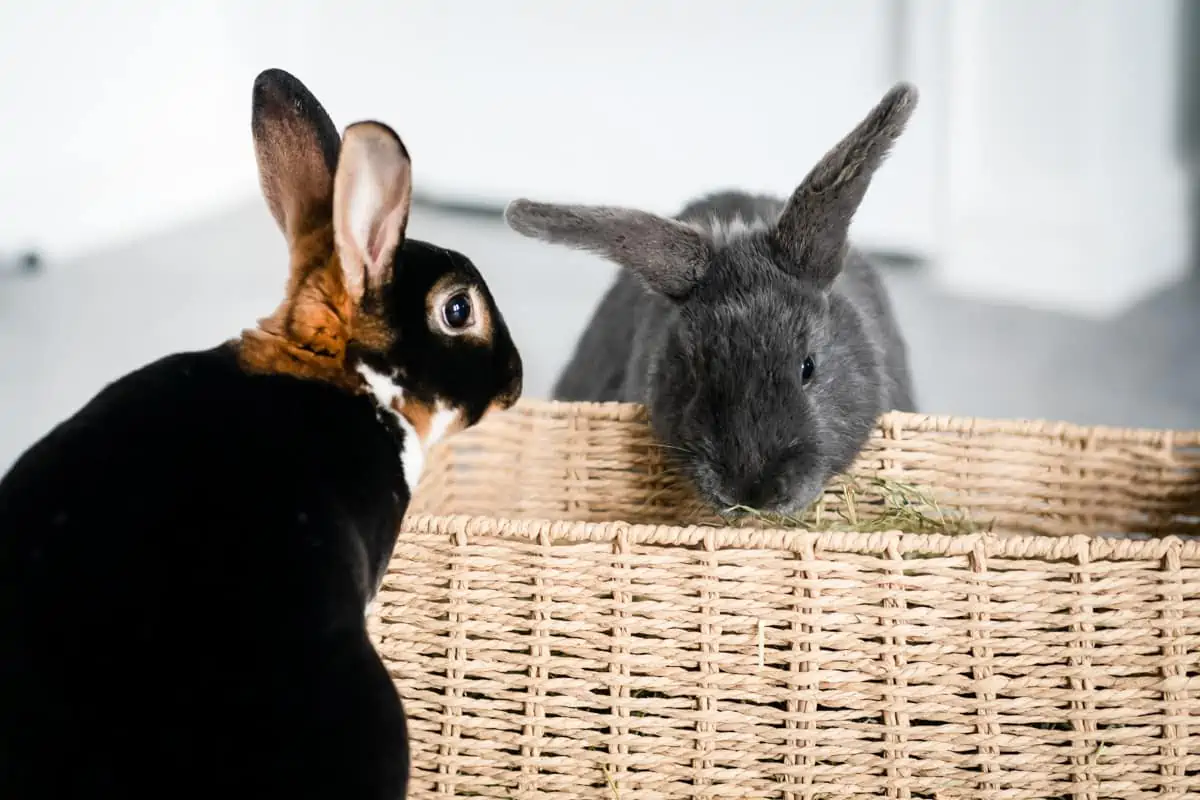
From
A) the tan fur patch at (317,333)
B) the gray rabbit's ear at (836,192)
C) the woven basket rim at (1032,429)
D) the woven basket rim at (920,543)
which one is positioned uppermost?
the gray rabbit's ear at (836,192)

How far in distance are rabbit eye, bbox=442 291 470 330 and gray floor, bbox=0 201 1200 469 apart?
4.62ft

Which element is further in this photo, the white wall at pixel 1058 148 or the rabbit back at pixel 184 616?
the white wall at pixel 1058 148

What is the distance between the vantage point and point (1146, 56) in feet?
9.28

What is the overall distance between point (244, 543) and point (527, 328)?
200cm

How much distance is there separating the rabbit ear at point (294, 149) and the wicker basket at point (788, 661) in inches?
12.8

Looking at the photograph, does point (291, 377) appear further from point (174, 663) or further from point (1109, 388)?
point (1109, 388)

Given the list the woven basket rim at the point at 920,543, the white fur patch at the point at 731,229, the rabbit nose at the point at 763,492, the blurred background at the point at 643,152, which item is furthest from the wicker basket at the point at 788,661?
the blurred background at the point at 643,152

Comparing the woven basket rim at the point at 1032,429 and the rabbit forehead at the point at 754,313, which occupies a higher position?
the rabbit forehead at the point at 754,313

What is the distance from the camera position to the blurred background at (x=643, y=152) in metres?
2.63

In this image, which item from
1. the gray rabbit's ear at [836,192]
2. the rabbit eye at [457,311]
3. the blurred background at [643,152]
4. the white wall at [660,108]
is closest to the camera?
the rabbit eye at [457,311]

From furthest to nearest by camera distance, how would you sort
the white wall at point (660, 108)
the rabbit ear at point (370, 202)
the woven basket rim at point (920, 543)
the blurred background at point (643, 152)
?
the white wall at point (660, 108) → the blurred background at point (643, 152) → the woven basket rim at point (920, 543) → the rabbit ear at point (370, 202)

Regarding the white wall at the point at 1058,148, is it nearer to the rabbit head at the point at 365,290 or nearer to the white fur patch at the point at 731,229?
the white fur patch at the point at 731,229

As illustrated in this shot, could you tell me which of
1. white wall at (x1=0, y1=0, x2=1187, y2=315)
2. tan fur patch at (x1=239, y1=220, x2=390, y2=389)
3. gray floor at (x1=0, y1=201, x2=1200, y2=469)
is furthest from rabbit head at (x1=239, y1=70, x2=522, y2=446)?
white wall at (x1=0, y1=0, x2=1187, y2=315)

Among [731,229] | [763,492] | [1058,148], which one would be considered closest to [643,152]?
[1058,148]
